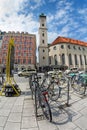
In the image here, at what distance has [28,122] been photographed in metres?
2.70

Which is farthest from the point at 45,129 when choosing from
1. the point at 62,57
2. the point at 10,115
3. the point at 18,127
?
the point at 62,57

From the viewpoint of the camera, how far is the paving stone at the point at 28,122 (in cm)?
251

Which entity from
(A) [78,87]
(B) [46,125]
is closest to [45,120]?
(B) [46,125]

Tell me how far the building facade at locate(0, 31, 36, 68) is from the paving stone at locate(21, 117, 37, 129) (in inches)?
1698

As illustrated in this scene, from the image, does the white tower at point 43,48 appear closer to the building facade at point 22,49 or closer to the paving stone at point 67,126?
the building facade at point 22,49

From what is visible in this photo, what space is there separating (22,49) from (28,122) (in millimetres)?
45697

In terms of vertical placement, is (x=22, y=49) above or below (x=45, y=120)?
above

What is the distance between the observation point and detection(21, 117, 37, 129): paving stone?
2512 mm

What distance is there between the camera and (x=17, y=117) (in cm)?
300

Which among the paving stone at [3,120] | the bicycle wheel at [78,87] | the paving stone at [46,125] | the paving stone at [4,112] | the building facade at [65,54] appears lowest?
the paving stone at [4,112]

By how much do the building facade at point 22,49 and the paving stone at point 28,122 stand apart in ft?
141

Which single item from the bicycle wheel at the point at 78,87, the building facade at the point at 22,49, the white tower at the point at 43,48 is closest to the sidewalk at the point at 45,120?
the bicycle wheel at the point at 78,87

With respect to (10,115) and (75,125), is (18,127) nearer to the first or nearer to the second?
(10,115)

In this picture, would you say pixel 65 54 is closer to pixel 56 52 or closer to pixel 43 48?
pixel 56 52
